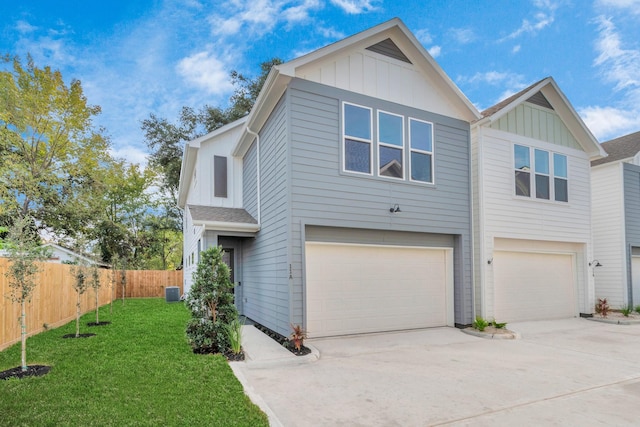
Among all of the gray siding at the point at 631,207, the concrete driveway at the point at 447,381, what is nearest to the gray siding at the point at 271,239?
the concrete driveway at the point at 447,381

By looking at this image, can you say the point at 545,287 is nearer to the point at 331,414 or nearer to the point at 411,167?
the point at 411,167

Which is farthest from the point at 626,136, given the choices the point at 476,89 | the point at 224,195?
the point at 224,195

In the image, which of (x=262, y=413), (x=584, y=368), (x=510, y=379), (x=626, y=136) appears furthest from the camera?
(x=626, y=136)

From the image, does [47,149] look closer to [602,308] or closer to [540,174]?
[540,174]

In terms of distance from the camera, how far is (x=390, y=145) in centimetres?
820

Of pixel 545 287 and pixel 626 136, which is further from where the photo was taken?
pixel 626 136

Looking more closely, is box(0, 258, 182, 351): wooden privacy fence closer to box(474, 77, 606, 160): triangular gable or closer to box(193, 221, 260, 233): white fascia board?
box(193, 221, 260, 233): white fascia board

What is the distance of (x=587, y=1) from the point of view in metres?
11.9

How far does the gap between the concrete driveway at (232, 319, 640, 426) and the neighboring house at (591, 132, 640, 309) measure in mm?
5578

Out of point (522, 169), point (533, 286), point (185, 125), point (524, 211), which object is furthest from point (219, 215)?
point (185, 125)

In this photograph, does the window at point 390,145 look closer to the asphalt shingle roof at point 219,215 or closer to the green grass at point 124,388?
the asphalt shingle roof at point 219,215

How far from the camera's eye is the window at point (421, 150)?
27.9 ft

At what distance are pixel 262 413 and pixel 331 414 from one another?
71cm

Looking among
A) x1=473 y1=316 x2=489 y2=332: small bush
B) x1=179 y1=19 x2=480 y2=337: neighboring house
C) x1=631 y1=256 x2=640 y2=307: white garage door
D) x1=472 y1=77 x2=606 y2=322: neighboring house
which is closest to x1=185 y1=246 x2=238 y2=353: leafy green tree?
x1=179 y1=19 x2=480 y2=337: neighboring house
